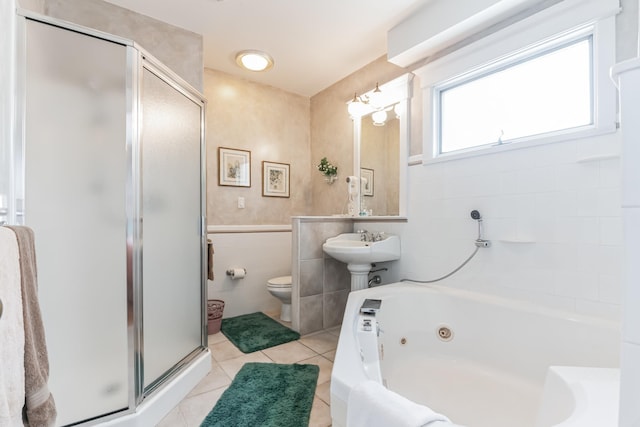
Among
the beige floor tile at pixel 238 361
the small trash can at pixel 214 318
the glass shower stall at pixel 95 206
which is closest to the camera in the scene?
the glass shower stall at pixel 95 206

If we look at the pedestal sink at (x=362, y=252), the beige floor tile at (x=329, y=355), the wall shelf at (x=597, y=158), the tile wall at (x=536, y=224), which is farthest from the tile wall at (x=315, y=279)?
the wall shelf at (x=597, y=158)

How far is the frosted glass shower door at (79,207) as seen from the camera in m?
1.16

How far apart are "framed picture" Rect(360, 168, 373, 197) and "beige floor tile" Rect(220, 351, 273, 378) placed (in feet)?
5.37

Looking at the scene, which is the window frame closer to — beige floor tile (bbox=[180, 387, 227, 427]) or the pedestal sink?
the pedestal sink

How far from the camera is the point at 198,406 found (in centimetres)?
153

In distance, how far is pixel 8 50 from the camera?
1.05 m

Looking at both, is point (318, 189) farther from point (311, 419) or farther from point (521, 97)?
A: point (311, 419)

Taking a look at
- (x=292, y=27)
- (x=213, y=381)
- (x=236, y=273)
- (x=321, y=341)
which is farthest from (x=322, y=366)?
(x=292, y=27)

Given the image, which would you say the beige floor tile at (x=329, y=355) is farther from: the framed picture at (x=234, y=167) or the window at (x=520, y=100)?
the framed picture at (x=234, y=167)

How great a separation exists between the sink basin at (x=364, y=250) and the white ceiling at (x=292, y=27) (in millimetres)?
1646

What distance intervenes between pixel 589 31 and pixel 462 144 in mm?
827

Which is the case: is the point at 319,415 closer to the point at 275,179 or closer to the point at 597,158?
the point at 597,158

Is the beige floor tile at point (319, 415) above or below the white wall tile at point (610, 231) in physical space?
below

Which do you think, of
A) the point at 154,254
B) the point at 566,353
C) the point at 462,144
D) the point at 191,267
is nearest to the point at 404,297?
the point at 566,353
